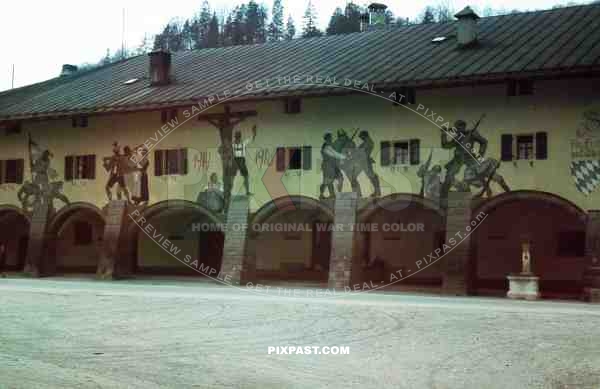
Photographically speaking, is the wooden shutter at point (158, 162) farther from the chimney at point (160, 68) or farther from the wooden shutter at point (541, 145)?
the wooden shutter at point (541, 145)

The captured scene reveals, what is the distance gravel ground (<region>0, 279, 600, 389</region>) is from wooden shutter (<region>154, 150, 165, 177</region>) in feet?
30.8

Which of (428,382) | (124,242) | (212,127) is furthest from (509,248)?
(428,382)

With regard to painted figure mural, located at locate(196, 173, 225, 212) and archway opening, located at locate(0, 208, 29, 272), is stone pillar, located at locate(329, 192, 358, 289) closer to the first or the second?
painted figure mural, located at locate(196, 173, 225, 212)

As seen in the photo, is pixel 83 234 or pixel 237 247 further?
pixel 83 234

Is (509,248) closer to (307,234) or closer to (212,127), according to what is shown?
(307,234)

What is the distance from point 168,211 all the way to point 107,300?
972 centimetres

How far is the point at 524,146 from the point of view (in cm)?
2444

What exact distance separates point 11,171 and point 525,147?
19484 millimetres

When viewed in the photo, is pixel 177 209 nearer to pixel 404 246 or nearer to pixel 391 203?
pixel 391 203

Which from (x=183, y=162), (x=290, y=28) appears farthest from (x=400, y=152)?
(x=290, y=28)

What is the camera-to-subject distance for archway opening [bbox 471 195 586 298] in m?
26.8

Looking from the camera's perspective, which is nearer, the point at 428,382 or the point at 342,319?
the point at 428,382

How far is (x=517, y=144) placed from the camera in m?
24.5

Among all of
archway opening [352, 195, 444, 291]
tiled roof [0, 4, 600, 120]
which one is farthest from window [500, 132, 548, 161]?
archway opening [352, 195, 444, 291]
